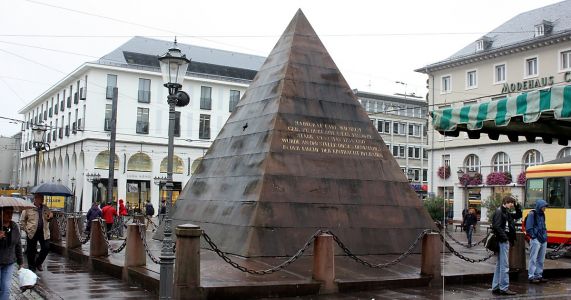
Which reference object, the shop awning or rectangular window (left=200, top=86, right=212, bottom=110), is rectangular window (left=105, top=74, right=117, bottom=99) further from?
the shop awning

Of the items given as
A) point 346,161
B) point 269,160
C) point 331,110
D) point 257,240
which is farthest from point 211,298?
point 331,110

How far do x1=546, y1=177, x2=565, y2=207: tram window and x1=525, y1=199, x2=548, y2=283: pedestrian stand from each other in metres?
9.20

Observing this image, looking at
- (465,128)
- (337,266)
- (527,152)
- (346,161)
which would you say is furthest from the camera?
(527,152)

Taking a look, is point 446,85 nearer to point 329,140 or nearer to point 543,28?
point 543,28

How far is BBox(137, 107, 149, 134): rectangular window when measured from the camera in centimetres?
5112

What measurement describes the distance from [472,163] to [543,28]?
39.6 feet

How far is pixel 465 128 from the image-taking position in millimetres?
9039

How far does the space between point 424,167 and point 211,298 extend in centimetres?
6857

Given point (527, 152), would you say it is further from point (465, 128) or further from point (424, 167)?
point (465, 128)

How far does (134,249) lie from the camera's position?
10508mm

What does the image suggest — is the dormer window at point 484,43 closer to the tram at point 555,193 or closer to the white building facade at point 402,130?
the white building facade at point 402,130

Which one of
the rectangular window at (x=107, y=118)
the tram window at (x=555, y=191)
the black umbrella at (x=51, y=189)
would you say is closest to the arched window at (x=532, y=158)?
the tram window at (x=555, y=191)

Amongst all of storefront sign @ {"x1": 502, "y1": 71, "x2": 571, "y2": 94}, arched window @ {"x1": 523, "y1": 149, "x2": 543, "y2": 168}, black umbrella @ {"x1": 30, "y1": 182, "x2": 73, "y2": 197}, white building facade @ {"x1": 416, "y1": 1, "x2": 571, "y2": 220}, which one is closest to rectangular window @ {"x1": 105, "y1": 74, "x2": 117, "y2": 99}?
white building facade @ {"x1": 416, "y1": 1, "x2": 571, "y2": 220}

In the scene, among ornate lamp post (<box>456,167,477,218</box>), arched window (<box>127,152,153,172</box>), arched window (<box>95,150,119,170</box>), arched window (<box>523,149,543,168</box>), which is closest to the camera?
arched window (<box>523,149,543,168</box>)
